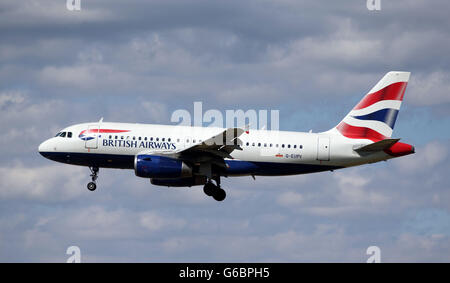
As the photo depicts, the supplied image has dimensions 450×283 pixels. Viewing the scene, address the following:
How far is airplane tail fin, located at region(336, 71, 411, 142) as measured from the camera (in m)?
84.2

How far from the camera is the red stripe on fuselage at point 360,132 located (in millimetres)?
84000

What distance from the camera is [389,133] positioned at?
3339 inches

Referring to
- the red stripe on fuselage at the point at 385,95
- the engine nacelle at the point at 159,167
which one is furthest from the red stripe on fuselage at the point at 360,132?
the engine nacelle at the point at 159,167

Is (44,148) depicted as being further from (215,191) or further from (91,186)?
(215,191)

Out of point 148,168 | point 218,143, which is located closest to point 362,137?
point 218,143

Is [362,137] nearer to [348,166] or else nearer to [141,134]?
[348,166]

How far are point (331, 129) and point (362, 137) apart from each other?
111 inches

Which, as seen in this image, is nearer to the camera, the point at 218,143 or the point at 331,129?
the point at 218,143

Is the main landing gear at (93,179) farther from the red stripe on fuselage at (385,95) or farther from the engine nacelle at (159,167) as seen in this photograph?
the red stripe on fuselage at (385,95)

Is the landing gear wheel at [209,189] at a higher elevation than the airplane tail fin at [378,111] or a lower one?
lower

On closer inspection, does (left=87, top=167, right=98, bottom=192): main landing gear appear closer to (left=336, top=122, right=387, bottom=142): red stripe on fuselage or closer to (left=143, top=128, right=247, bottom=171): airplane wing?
(left=143, top=128, right=247, bottom=171): airplane wing

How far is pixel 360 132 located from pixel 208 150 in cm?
1424

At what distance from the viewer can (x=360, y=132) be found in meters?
84.2

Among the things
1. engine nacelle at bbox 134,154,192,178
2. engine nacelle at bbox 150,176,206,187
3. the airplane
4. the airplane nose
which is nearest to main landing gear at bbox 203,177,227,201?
the airplane
